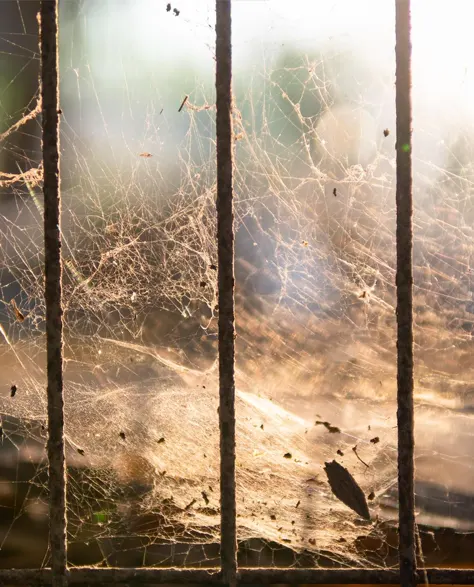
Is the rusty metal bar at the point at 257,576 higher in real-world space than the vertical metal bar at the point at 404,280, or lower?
lower

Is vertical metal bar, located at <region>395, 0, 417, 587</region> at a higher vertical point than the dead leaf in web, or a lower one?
higher

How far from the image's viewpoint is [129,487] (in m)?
3.05

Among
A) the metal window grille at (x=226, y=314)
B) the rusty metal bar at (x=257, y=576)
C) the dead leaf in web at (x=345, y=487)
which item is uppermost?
the metal window grille at (x=226, y=314)

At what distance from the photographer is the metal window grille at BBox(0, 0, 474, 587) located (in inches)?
49.1

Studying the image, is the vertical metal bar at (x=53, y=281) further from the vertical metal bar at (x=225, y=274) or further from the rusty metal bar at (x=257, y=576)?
the vertical metal bar at (x=225, y=274)

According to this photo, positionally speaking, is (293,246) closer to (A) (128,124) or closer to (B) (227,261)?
(A) (128,124)

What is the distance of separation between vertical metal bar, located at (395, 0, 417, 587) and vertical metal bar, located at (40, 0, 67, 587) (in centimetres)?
74

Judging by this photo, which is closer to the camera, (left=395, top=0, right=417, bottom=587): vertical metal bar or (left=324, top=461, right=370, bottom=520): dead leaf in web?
(left=395, top=0, right=417, bottom=587): vertical metal bar

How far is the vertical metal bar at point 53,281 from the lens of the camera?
1.26m

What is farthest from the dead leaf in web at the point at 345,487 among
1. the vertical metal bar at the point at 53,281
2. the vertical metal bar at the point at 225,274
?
the vertical metal bar at the point at 53,281

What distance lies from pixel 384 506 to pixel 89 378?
5.99ft

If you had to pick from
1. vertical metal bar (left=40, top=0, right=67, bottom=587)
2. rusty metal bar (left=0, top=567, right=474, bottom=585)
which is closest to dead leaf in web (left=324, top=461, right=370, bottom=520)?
rusty metal bar (left=0, top=567, right=474, bottom=585)

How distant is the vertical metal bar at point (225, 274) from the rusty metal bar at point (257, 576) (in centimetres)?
9

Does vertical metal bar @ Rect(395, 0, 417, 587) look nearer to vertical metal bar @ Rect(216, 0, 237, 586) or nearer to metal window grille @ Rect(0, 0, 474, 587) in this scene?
metal window grille @ Rect(0, 0, 474, 587)
